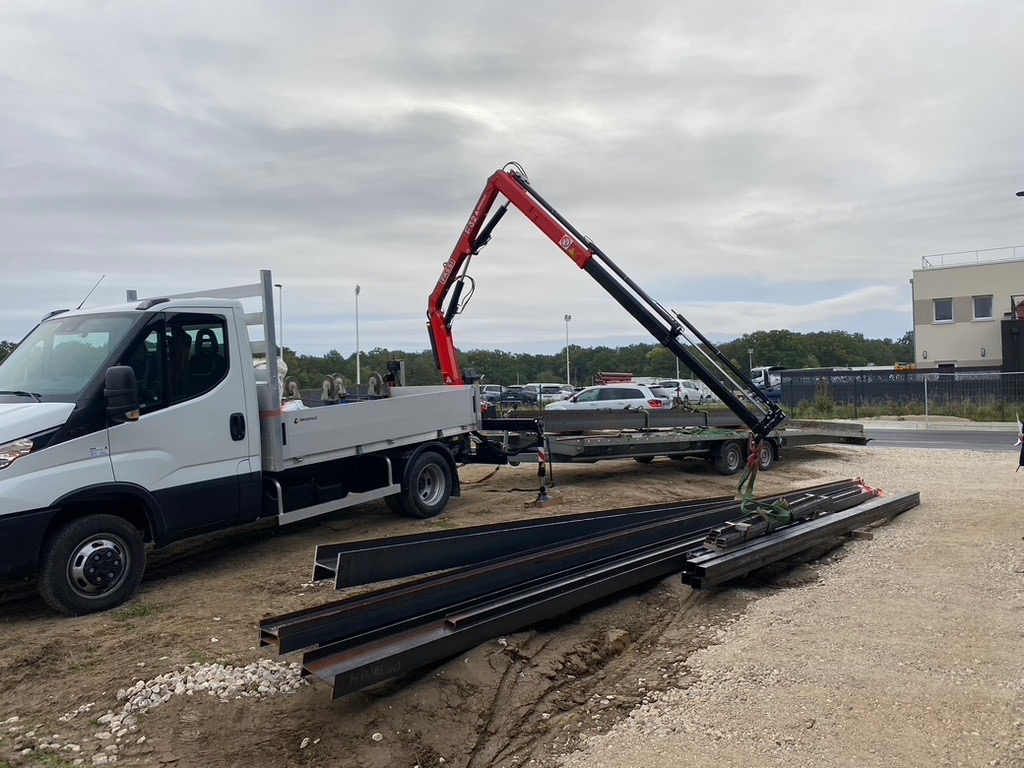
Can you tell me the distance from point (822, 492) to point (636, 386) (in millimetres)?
14735

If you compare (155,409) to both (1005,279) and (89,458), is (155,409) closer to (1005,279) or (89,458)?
(89,458)

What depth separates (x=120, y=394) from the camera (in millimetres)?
6301

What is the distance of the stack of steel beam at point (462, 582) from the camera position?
4613 millimetres

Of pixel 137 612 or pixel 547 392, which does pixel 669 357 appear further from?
pixel 137 612

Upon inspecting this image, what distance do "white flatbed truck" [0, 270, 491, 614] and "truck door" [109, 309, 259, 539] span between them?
0.01 m

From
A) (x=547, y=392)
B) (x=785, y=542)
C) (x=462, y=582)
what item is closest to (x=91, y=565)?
(x=462, y=582)

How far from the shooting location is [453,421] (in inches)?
418

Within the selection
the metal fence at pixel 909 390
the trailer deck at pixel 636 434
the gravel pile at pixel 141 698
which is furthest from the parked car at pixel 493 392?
the gravel pile at pixel 141 698

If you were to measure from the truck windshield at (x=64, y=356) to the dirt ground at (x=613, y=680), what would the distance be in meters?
1.81

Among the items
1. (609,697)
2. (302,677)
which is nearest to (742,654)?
(609,697)

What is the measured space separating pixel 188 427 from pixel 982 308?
43977 mm

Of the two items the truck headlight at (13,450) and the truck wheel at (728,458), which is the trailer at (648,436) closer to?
the truck wheel at (728,458)

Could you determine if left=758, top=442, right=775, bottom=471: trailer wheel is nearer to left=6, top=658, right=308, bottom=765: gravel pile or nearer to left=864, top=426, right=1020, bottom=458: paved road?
left=864, top=426, right=1020, bottom=458: paved road

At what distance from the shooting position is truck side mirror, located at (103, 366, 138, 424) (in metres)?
6.20
